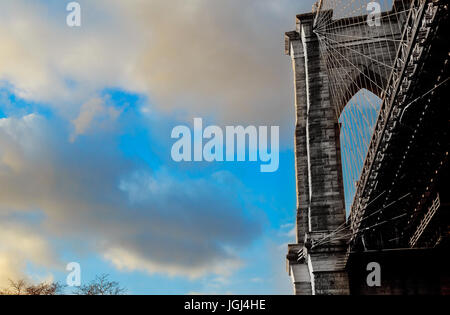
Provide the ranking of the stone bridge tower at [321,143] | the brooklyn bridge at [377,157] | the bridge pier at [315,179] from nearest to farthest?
1. the brooklyn bridge at [377,157]
2. the bridge pier at [315,179]
3. the stone bridge tower at [321,143]

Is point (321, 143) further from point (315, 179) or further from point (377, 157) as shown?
point (377, 157)

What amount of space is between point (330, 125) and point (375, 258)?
7.88 meters

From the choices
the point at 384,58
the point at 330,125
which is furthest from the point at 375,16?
the point at 330,125

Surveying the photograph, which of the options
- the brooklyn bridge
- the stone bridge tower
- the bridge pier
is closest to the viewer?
the brooklyn bridge

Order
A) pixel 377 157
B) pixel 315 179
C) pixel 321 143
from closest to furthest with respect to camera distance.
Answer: pixel 377 157 → pixel 315 179 → pixel 321 143

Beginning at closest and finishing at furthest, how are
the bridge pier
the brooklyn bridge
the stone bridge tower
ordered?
the brooklyn bridge, the bridge pier, the stone bridge tower

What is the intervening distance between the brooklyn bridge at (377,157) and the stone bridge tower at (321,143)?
0.06 meters

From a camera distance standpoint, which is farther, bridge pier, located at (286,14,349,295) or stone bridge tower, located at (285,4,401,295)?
stone bridge tower, located at (285,4,401,295)

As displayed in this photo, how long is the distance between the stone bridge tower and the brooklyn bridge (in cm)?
6

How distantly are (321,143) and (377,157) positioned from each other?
27.6ft

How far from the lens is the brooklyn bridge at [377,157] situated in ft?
50.1

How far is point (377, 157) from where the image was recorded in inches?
746

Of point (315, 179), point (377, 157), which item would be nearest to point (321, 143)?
point (315, 179)

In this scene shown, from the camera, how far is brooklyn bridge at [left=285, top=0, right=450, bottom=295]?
15258mm
